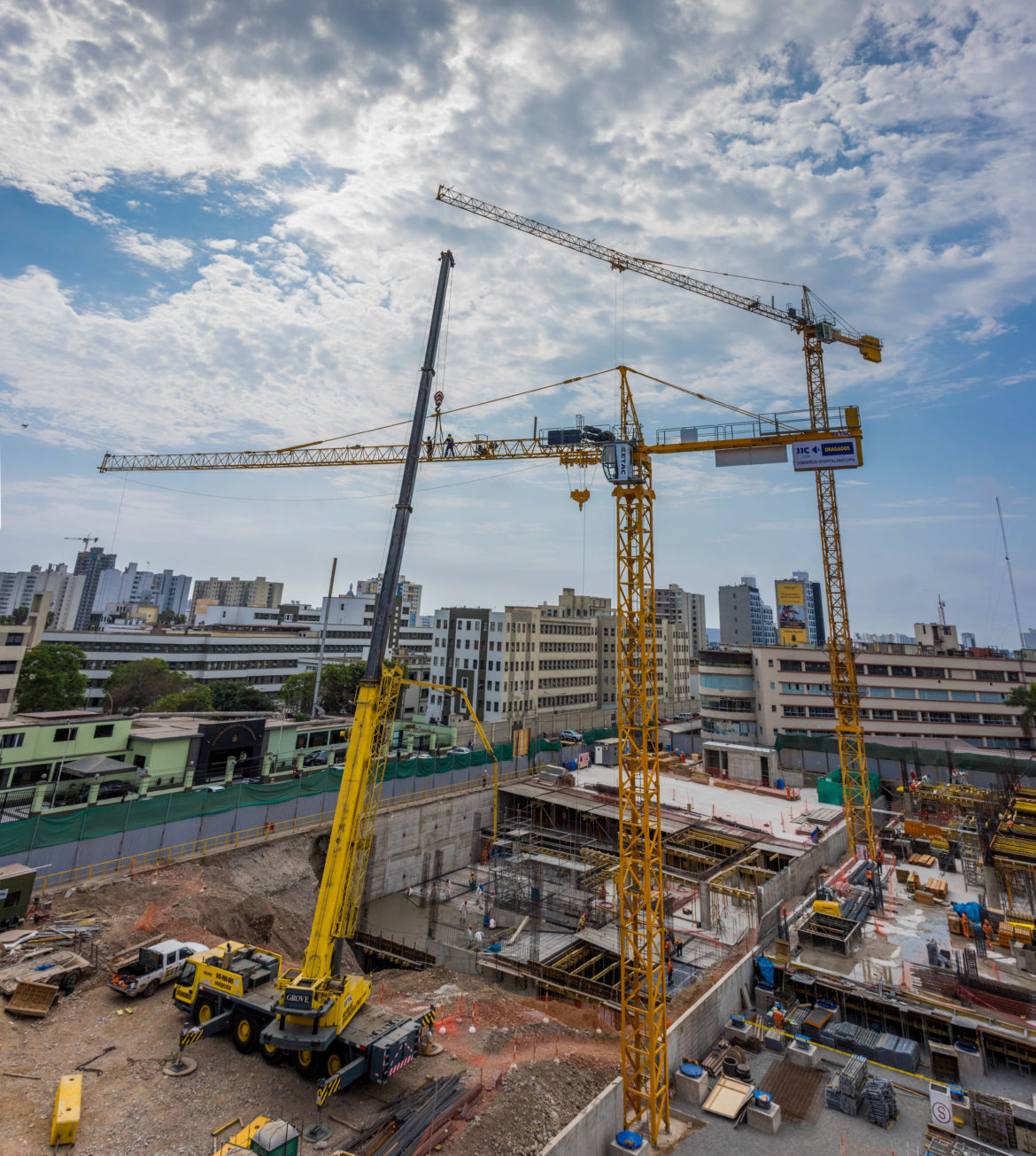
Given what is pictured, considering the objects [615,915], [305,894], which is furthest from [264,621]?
[615,915]

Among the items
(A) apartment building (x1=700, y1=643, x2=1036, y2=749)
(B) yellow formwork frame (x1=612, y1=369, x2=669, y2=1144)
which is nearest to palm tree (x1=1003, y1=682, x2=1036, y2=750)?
(A) apartment building (x1=700, y1=643, x2=1036, y2=749)

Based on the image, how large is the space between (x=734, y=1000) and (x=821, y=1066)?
11.1ft

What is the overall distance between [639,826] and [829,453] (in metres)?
18.2

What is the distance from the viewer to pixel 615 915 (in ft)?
97.5

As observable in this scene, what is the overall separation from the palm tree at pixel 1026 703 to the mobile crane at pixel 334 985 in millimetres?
68509

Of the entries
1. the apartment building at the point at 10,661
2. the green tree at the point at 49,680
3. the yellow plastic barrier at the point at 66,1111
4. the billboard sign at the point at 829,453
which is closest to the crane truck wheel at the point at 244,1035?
the yellow plastic barrier at the point at 66,1111

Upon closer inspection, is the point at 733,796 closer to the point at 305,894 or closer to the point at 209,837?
the point at 305,894

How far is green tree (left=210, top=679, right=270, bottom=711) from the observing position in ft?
244

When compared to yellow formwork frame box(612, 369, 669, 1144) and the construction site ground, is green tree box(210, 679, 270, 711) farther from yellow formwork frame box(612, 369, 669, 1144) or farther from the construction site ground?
yellow formwork frame box(612, 369, 669, 1144)

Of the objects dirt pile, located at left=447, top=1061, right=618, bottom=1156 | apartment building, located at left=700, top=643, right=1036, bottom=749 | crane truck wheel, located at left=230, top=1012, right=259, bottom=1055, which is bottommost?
dirt pile, located at left=447, top=1061, right=618, bottom=1156

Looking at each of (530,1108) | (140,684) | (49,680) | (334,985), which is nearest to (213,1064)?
(334,985)

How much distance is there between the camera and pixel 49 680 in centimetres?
5781

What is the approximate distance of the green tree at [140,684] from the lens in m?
70.4

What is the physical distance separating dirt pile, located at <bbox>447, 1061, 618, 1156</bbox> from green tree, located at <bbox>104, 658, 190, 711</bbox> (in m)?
69.0
